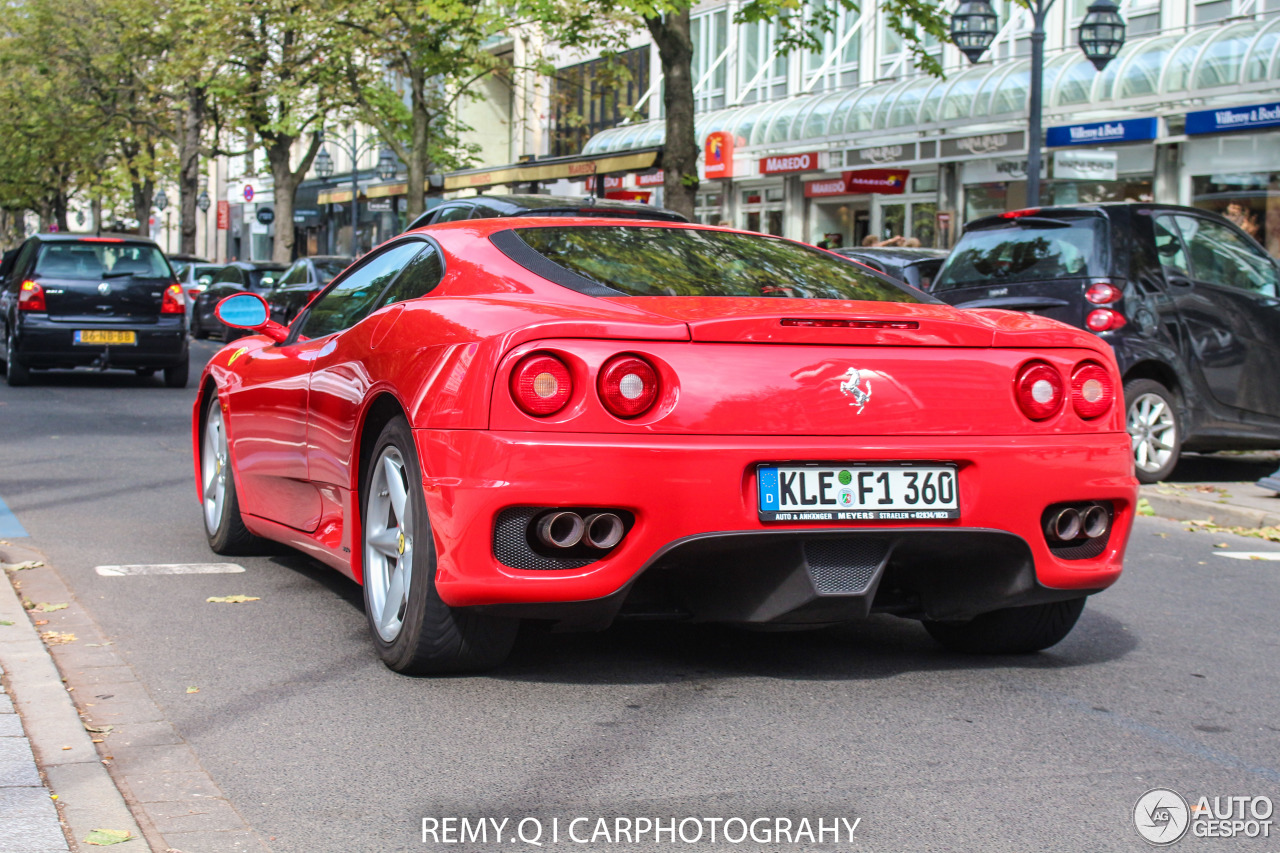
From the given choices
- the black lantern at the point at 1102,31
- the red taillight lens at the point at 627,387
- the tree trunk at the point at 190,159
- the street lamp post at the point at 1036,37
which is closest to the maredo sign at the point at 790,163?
the street lamp post at the point at 1036,37

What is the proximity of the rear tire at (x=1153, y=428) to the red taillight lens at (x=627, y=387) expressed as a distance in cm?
695

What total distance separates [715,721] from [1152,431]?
707cm

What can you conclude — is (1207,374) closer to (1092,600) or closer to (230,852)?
(1092,600)

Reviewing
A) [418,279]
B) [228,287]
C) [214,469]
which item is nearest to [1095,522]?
[418,279]

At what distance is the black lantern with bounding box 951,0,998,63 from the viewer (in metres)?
18.2

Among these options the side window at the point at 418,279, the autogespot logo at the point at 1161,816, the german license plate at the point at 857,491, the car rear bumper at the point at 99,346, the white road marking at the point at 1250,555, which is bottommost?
the white road marking at the point at 1250,555

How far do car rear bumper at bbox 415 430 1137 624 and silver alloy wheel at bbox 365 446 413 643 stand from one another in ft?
0.99

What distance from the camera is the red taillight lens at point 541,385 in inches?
164

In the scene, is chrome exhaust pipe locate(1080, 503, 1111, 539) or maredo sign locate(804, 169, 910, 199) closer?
chrome exhaust pipe locate(1080, 503, 1111, 539)

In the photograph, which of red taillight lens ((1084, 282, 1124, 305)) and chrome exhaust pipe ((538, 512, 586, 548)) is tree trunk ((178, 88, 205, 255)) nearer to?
red taillight lens ((1084, 282, 1124, 305))

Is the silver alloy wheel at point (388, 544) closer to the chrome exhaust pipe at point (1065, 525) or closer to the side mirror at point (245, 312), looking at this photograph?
the chrome exhaust pipe at point (1065, 525)

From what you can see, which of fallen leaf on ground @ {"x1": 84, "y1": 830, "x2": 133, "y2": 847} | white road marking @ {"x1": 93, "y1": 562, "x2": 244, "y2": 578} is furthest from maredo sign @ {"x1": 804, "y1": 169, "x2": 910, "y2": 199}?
fallen leaf on ground @ {"x1": 84, "y1": 830, "x2": 133, "y2": 847}

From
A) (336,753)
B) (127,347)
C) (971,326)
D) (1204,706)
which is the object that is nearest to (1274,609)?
(1204,706)

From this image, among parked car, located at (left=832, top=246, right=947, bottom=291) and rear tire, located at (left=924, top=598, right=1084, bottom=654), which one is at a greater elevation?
parked car, located at (left=832, top=246, right=947, bottom=291)
